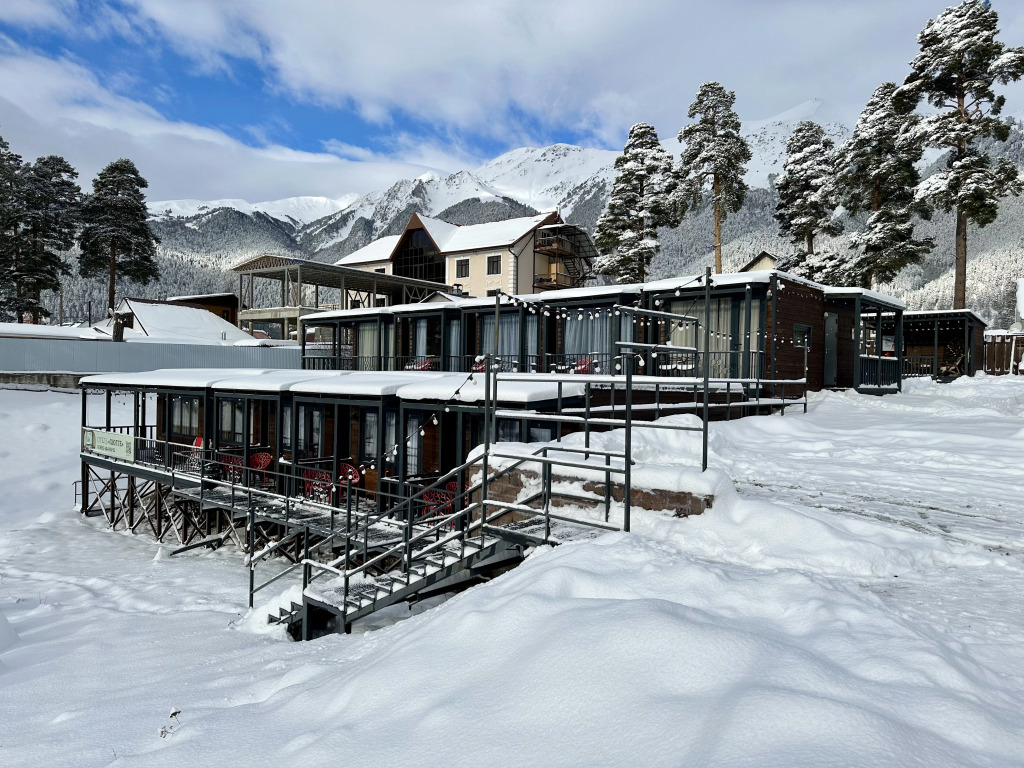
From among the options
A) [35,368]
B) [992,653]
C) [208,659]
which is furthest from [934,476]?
[35,368]

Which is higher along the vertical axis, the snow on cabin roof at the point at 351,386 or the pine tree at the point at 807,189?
the pine tree at the point at 807,189

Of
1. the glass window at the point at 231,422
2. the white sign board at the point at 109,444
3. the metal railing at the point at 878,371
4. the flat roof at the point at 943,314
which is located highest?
the flat roof at the point at 943,314

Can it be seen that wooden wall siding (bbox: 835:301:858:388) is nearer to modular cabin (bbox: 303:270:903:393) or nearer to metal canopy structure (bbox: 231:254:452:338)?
modular cabin (bbox: 303:270:903:393)

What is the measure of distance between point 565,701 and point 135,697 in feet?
15.4

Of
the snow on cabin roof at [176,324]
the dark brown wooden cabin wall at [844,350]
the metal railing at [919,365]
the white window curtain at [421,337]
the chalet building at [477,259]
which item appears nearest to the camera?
the dark brown wooden cabin wall at [844,350]

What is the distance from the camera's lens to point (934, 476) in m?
10.3

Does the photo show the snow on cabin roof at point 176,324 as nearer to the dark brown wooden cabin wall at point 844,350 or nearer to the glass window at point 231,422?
the glass window at point 231,422

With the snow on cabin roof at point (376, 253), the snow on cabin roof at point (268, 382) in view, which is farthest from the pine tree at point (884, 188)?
the snow on cabin roof at point (376, 253)

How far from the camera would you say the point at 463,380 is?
1516cm

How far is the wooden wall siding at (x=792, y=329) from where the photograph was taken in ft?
61.0

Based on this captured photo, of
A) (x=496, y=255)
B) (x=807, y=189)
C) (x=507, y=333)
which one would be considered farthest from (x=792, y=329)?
(x=496, y=255)

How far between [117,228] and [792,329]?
5421 centimetres

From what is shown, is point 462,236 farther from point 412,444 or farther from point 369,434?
point 412,444

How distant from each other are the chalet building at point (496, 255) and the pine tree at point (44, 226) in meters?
25.8
